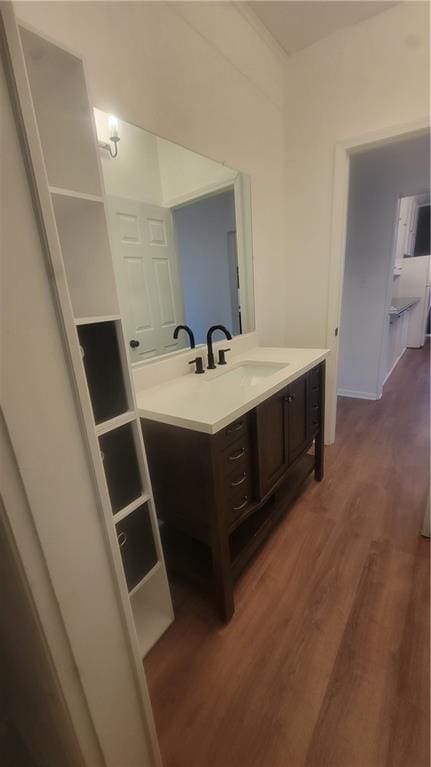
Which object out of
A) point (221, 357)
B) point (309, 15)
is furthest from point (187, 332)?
point (309, 15)

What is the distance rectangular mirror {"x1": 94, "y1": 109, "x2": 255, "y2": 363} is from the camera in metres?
1.36

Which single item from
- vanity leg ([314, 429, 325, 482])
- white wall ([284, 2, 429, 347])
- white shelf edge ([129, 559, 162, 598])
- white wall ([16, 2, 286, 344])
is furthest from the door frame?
white shelf edge ([129, 559, 162, 598])

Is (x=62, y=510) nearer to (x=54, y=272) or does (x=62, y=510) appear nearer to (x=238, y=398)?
(x=54, y=272)

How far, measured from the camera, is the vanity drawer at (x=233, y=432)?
1.07 meters

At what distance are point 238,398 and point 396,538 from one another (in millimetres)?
1189

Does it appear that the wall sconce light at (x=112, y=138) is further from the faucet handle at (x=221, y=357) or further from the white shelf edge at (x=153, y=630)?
the white shelf edge at (x=153, y=630)

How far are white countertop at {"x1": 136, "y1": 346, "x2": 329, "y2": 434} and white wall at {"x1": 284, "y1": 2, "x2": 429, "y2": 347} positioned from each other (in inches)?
31.9

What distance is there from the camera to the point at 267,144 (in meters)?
2.09

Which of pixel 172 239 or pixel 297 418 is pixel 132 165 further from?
pixel 297 418

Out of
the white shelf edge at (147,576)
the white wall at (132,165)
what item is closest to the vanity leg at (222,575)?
the white shelf edge at (147,576)

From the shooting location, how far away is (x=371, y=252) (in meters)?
3.19

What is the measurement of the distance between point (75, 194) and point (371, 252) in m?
3.17

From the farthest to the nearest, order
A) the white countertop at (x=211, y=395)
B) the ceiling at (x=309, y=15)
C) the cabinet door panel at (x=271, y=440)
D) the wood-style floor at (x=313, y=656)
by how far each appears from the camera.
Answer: the ceiling at (x=309, y=15), the cabinet door panel at (x=271, y=440), the white countertop at (x=211, y=395), the wood-style floor at (x=313, y=656)

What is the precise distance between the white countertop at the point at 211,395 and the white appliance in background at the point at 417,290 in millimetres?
4731
